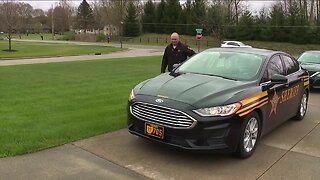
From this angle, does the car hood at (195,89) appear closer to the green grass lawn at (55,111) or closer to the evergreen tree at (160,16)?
the green grass lawn at (55,111)

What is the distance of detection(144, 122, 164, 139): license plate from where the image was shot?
463 centimetres

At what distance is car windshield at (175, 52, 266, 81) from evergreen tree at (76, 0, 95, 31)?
93417mm

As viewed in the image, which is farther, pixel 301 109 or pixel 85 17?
pixel 85 17

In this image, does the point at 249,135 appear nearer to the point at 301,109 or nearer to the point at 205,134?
the point at 205,134

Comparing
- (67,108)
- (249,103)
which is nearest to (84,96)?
(67,108)

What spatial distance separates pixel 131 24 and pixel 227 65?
218 ft

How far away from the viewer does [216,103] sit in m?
4.55

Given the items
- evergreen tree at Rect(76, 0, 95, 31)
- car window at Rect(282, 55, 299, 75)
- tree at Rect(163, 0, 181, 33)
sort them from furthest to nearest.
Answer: evergreen tree at Rect(76, 0, 95, 31) → tree at Rect(163, 0, 181, 33) → car window at Rect(282, 55, 299, 75)

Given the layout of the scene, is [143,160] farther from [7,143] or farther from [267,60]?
A: [267,60]

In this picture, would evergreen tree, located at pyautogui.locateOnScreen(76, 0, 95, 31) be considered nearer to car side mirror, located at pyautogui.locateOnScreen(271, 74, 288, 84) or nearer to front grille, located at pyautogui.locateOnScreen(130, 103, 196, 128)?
car side mirror, located at pyautogui.locateOnScreen(271, 74, 288, 84)

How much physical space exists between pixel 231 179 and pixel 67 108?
456cm

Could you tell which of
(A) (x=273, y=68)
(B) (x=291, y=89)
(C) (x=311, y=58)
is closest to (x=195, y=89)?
(A) (x=273, y=68)

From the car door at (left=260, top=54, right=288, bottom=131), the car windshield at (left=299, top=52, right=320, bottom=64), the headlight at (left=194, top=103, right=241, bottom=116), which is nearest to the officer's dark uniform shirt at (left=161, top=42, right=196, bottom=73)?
the car door at (left=260, top=54, right=288, bottom=131)

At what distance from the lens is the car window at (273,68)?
223 inches
